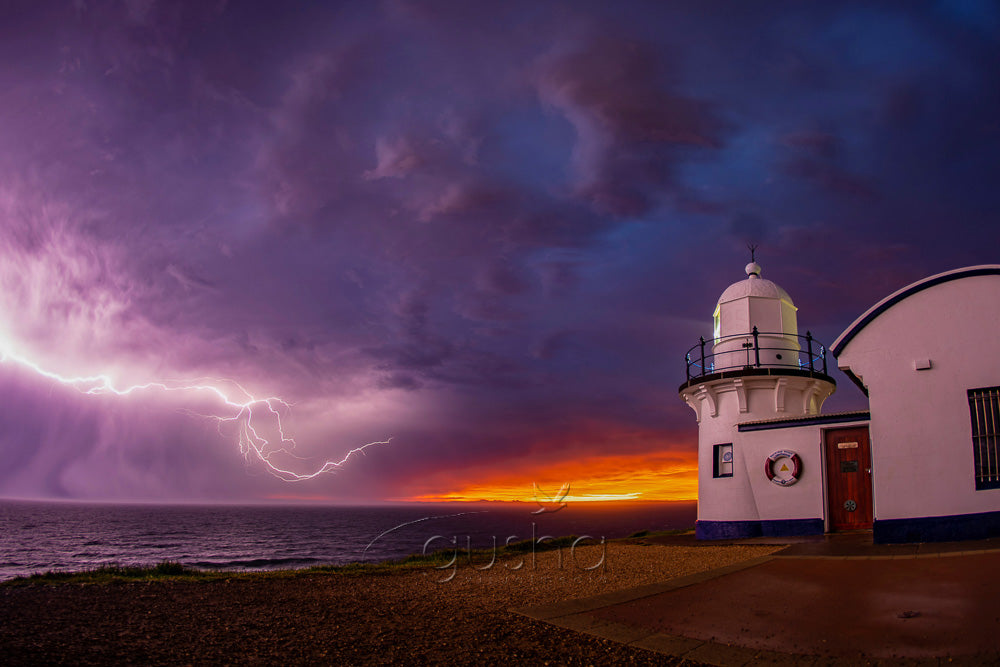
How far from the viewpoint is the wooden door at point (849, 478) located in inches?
661

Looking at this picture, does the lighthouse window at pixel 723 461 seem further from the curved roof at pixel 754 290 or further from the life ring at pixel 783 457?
the curved roof at pixel 754 290

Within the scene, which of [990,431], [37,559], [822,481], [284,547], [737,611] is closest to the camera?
[737,611]

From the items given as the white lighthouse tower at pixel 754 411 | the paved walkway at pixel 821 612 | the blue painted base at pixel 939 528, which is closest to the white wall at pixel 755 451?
the white lighthouse tower at pixel 754 411

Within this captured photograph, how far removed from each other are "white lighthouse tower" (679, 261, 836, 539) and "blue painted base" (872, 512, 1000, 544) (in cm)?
463

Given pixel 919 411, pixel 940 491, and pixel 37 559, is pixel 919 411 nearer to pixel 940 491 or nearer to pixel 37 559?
pixel 940 491

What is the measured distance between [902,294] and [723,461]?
27.5 ft

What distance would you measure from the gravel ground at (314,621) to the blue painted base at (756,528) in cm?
744

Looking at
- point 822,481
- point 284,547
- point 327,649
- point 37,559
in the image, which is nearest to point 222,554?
point 284,547

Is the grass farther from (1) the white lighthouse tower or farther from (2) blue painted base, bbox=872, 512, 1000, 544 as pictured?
(2) blue painted base, bbox=872, 512, 1000, 544

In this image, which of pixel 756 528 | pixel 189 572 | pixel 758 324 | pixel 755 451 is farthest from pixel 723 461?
pixel 189 572

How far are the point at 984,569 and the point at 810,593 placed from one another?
2529mm

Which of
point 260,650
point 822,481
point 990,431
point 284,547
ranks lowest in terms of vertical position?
point 284,547

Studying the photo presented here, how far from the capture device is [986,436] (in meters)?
12.1

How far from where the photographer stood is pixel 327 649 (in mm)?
6109
